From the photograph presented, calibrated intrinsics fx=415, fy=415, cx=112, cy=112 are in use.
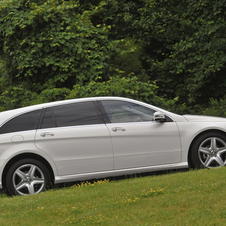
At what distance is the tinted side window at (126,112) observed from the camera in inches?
288

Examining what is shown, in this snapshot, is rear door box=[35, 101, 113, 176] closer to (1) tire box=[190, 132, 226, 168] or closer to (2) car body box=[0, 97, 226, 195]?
(2) car body box=[0, 97, 226, 195]

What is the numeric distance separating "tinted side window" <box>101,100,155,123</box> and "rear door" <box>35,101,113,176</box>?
290 millimetres

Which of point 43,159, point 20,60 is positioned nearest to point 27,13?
point 20,60

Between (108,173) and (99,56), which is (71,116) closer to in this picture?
(108,173)

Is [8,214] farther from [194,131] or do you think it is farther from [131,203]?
[194,131]

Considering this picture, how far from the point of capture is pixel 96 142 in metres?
7.04

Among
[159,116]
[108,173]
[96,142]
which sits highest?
[159,116]

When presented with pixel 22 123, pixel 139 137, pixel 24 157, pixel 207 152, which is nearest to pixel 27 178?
pixel 24 157

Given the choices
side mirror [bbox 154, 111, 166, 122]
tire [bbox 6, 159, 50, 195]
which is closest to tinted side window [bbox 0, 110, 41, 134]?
tire [bbox 6, 159, 50, 195]

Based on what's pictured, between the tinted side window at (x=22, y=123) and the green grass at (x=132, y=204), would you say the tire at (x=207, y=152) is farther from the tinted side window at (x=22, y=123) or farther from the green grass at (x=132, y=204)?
the tinted side window at (x=22, y=123)

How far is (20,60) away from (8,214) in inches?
316

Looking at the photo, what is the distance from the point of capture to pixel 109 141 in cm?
708

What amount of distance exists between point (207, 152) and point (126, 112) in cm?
161

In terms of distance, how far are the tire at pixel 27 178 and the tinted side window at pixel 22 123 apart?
0.56 m
